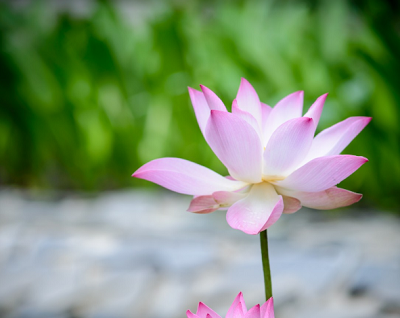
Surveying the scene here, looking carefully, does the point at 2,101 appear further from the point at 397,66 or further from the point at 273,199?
the point at 273,199

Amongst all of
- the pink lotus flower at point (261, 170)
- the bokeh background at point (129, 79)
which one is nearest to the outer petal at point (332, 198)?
the pink lotus flower at point (261, 170)

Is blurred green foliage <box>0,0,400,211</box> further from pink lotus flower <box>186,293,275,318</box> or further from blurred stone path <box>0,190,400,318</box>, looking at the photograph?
pink lotus flower <box>186,293,275,318</box>

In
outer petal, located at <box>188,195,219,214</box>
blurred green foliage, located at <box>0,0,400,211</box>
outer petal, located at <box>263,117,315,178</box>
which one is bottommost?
outer petal, located at <box>188,195,219,214</box>

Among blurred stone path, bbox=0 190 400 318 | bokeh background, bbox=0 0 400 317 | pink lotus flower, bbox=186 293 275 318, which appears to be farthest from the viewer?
bokeh background, bbox=0 0 400 317

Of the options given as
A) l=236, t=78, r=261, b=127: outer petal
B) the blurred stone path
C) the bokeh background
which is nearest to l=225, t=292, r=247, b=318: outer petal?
l=236, t=78, r=261, b=127: outer petal

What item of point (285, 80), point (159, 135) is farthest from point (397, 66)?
point (159, 135)

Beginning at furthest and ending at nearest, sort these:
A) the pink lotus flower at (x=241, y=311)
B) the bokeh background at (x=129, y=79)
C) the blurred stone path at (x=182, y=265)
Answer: the bokeh background at (x=129, y=79) → the blurred stone path at (x=182, y=265) → the pink lotus flower at (x=241, y=311)

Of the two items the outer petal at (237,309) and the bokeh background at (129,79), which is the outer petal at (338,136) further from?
the bokeh background at (129,79)
